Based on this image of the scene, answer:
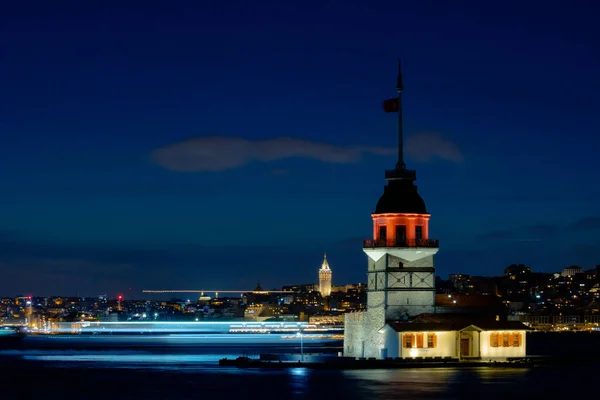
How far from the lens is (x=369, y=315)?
240 ft

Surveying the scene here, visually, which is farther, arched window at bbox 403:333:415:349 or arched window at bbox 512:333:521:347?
arched window at bbox 512:333:521:347

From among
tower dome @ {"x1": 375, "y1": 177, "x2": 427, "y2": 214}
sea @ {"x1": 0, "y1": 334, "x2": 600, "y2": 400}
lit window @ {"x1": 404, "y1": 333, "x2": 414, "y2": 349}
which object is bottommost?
sea @ {"x1": 0, "y1": 334, "x2": 600, "y2": 400}

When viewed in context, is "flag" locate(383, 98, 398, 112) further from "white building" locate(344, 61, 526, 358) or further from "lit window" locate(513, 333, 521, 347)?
"lit window" locate(513, 333, 521, 347)

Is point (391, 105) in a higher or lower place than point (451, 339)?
higher

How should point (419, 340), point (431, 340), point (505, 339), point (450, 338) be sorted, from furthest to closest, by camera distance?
point (505, 339)
point (450, 338)
point (431, 340)
point (419, 340)

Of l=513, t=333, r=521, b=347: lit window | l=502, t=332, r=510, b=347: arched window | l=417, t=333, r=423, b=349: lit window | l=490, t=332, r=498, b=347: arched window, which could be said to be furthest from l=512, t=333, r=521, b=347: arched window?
l=417, t=333, r=423, b=349: lit window

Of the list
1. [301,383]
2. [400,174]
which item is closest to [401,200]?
[400,174]

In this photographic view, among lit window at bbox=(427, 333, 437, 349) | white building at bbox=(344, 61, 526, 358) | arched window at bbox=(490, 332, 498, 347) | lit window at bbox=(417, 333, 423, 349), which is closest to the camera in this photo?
lit window at bbox=(417, 333, 423, 349)

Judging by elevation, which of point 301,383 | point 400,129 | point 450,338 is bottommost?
point 301,383

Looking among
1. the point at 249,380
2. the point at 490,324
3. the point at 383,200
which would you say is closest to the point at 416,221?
the point at 383,200

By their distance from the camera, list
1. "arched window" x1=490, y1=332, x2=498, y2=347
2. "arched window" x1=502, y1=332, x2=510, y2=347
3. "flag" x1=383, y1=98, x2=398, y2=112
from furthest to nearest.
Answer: "flag" x1=383, y1=98, x2=398, y2=112
"arched window" x1=502, y1=332, x2=510, y2=347
"arched window" x1=490, y1=332, x2=498, y2=347

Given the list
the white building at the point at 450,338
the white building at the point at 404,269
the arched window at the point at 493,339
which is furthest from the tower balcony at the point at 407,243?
the arched window at the point at 493,339

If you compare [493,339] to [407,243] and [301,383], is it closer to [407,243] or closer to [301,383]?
[407,243]

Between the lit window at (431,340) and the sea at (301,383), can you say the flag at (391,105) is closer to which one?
the lit window at (431,340)
